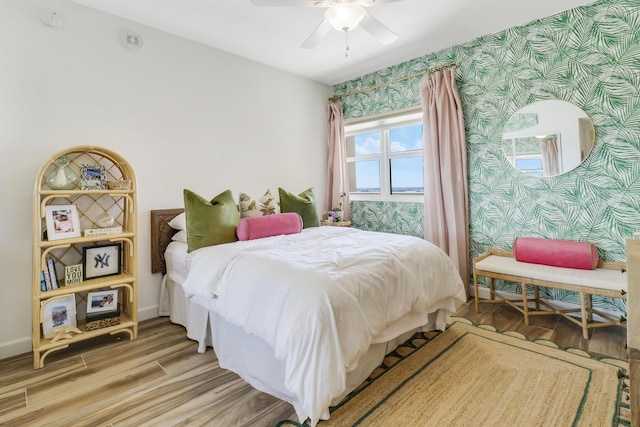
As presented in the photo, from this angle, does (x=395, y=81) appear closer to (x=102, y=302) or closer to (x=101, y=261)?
(x=101, y=261)

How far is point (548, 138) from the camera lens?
2924 millimetres

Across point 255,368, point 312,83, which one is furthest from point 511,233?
point 312,83

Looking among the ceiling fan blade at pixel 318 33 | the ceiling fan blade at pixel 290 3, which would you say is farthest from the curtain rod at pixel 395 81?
the ceiling fan blade at pixel 290 3

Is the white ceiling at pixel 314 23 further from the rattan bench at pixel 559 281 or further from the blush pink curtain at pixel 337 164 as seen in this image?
the rattan bench at pixel 559 281

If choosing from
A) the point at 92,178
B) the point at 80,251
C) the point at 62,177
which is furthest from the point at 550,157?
the point at 80,251

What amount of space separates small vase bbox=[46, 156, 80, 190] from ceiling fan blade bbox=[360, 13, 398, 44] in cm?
240

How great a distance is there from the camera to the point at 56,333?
2.25 metres

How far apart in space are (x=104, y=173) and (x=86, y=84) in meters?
0.76

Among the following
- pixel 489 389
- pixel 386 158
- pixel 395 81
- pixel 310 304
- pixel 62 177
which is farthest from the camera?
pixel 386 158

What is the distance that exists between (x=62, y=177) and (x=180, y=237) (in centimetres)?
98

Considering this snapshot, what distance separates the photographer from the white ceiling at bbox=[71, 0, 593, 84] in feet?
8.66

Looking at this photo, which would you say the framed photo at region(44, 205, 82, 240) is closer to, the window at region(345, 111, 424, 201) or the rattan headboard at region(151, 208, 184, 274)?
the rattan headboard at region(151, 208, 184, 274)

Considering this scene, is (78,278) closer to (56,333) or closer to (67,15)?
(56,333)

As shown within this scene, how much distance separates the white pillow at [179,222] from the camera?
9.45 ft
